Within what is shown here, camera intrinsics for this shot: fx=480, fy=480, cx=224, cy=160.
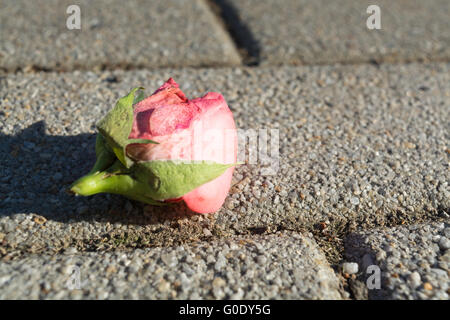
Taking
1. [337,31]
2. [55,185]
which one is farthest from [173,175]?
[337,31]

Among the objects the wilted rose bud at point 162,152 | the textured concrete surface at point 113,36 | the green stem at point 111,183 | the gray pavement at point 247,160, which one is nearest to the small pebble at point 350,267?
the gray pavement at point 247,160

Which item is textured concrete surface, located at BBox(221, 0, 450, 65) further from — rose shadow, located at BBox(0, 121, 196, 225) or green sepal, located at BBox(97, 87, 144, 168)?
green sepal, located at BBox(97, 87, 144, 168)

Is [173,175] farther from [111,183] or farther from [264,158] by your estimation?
[264,158]

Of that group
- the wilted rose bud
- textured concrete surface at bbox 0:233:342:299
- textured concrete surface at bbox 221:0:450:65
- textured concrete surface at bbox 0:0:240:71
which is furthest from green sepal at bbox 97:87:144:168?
textured concrete surface at bbox 221:0:450:65

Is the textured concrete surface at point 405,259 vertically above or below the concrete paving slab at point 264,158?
below

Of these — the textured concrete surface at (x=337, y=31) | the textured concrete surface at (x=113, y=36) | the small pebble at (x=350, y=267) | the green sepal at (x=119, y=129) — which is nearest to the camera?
the green sepal at (x=119, y=129)

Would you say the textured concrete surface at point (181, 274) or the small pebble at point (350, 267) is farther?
the small pebble at point (350, 267)

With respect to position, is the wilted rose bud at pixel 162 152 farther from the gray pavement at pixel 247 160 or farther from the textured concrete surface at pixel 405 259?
the textured concrete surface at pixel 405 259

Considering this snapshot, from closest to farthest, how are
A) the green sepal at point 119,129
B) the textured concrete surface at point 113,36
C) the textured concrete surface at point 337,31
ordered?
1. the green sepal at point 119,129
2. the textured concrete surface at point 113,36
3. the textured concrete surface at point 337,31

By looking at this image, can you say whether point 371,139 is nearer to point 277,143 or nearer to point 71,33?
point 277,143
